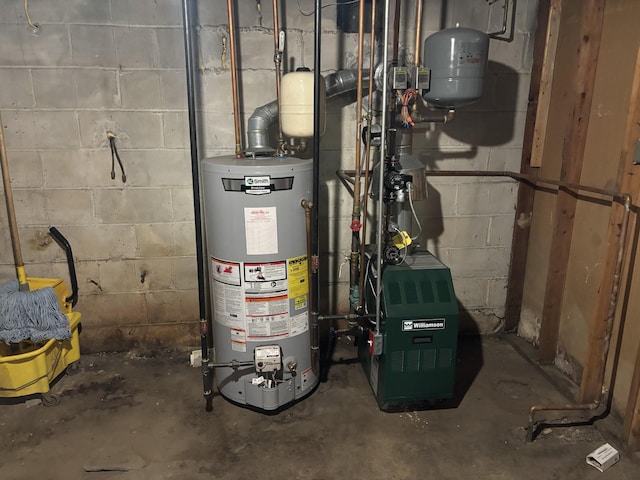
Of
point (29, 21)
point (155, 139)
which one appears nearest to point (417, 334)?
point (155, 139)

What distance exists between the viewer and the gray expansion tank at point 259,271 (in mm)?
1914

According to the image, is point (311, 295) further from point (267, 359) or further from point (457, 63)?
point (457, 63)

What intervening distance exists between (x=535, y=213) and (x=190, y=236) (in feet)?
6.42

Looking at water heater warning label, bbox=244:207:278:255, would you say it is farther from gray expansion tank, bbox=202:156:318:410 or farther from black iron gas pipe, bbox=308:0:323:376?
black iron gas pipe, bbox=308:0:323:376

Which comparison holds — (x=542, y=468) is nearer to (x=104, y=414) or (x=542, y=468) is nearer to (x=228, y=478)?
(x=228, y=478)

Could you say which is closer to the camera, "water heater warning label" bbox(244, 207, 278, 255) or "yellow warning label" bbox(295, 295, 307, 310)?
"water heater warning label" bbox(244, 207, 278, 255)

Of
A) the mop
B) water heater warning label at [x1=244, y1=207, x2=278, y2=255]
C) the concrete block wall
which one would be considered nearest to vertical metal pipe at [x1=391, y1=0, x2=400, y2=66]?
the concrete block wall

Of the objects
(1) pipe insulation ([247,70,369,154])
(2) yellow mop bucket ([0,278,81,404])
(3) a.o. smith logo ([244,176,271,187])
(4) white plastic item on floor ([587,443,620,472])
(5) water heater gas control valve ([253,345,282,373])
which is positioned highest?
(1) pipe insulation ([247,70,369,154])

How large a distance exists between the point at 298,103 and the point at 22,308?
5.27 feet

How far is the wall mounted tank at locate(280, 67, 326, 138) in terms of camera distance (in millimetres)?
2051

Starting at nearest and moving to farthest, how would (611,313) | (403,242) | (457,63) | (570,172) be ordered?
(611,313) → (457,63) → (403,242) → (570,172)

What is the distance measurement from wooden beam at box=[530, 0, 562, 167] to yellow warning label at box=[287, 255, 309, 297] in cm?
143

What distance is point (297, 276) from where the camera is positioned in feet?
6.77

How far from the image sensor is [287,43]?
2332 mm
